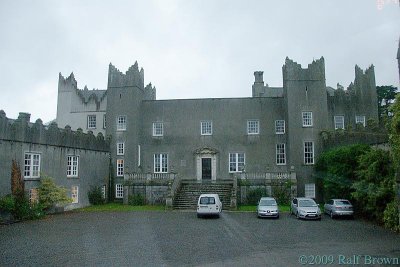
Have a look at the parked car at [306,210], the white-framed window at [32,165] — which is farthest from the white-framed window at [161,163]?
the parked car at [306,210]

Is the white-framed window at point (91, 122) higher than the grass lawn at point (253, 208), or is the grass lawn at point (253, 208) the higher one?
the white-framed window at point (91, 122)

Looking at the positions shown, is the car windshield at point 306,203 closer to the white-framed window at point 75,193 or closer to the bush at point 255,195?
the bush at point 255,195

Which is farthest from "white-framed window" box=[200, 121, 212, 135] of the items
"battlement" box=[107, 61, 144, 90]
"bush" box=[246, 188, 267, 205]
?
"bush" box=[246, 188, 267, 205]

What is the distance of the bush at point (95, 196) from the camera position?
33.3 m

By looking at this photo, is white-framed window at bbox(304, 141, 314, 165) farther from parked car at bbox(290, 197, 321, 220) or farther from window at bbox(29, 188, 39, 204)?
window at bbox(29, 188, 39, 204)

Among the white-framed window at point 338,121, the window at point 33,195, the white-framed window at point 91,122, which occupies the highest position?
the white-framed window at point 91,122

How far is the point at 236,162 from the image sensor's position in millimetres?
35969

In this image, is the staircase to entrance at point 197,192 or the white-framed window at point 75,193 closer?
the staircase to entrance at point 197,192

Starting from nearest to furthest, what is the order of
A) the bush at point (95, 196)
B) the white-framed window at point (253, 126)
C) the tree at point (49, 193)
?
the tree at point (49, 193), the bush at point (95, 196), the white-framed window at point (253, 126)

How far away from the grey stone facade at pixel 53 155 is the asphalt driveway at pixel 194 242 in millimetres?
5246

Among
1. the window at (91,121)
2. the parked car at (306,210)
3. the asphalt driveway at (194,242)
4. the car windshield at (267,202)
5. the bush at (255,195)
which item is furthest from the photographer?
the window at (91,121)

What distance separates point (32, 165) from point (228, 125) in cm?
1929

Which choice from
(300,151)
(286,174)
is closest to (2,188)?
(286,174)

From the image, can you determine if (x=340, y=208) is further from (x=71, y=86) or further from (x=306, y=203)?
(x=71, y=86)
